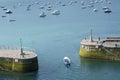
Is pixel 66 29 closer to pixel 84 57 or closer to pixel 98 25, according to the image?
pixel 98 25

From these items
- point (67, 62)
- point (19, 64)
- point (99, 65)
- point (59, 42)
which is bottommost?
point (99, 65)

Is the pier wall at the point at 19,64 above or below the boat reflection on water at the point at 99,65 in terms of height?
above

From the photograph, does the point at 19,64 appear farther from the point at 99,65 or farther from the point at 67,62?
the point at 99,65

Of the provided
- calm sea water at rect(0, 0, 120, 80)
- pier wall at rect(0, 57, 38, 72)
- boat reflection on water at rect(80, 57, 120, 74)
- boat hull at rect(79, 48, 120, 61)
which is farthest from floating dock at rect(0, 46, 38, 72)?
boat hull at rect(79, 48, 120, 61)

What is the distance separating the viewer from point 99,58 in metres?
76.0

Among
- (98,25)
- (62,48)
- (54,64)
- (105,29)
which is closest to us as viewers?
(54,64)

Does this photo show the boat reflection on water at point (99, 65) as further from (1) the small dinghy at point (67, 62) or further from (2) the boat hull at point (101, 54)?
(1) the small dinghy at point (67, 62)

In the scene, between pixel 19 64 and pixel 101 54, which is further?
pixel 101 54

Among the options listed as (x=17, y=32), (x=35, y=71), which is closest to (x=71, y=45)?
(x=35, y=71)

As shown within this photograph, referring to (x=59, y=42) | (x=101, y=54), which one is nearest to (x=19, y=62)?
(x=101, y=54)

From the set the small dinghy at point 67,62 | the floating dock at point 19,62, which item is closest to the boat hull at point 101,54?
the small dinghy at point 67,62

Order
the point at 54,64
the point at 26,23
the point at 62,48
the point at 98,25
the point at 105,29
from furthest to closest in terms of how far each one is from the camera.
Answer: the point at 26,23
the point at 98,25
the point at 105,29
the point at 62,48
the point at 54,64

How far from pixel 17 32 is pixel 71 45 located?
122 feet

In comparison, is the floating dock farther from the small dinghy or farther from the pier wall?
the small dinghy
